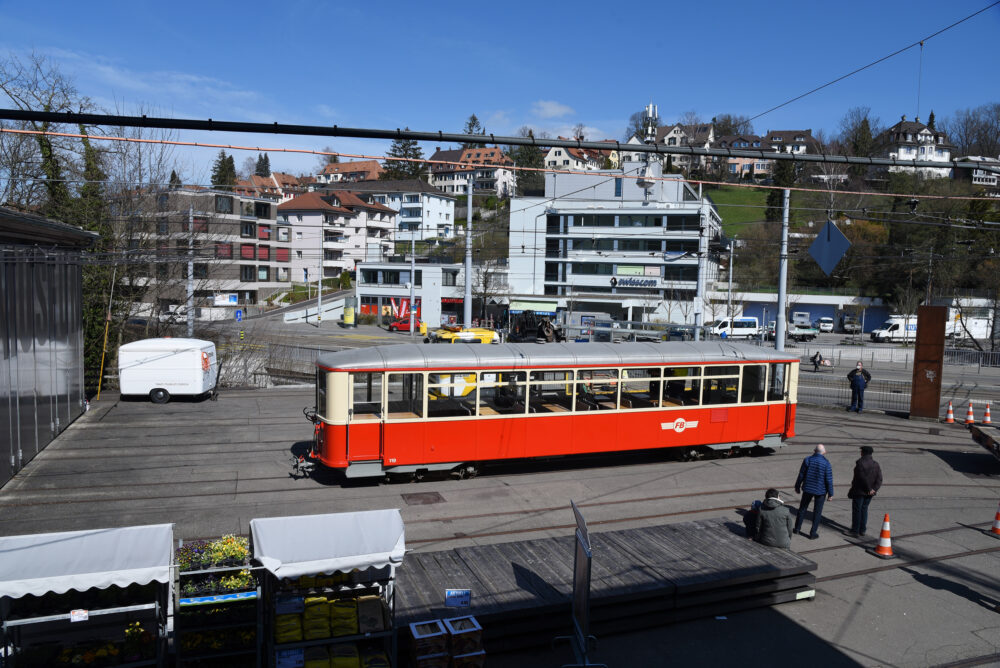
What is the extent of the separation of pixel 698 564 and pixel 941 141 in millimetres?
108519

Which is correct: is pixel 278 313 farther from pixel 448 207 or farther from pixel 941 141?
pixel 941 141

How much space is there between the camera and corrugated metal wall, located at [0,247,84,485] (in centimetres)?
1403

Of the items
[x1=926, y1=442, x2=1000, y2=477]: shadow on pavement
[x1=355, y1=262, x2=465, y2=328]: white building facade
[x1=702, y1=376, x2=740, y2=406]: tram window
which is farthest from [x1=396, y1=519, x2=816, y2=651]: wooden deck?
[x1=355, y1=262, x2=465, y2=328]: white building facade

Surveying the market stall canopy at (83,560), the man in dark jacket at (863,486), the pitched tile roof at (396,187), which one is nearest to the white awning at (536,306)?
the pitched tile roof at (396,187)

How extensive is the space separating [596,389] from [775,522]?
5956 millimetres

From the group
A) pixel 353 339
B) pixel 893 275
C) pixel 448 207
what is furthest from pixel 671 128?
pixel 353 339

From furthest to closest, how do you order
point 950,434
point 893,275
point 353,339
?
point 893,275 → point 353,339 → point 950,434

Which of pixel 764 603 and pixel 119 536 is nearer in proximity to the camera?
pixel 119 536

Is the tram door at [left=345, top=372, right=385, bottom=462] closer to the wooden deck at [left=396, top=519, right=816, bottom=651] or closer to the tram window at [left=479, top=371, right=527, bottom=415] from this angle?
the tram window at [left=479, top=371, right=527, bottom=415]

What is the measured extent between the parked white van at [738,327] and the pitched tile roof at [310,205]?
140ft

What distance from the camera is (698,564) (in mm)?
8961

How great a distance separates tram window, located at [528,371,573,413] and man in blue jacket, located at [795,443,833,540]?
503 cm

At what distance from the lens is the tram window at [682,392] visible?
1562 centimetres

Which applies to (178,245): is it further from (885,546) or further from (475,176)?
(475,176)
